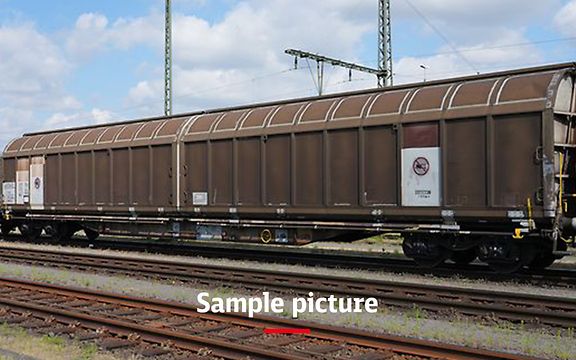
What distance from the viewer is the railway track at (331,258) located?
42.8 feet

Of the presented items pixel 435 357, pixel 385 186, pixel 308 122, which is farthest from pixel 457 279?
pixel 435 357

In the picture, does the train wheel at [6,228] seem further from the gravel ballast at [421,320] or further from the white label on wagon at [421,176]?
the white label on wagon at [421,176]

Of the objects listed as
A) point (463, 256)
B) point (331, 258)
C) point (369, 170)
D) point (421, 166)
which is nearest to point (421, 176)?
point (421, 166)

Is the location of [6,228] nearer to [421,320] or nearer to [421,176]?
[421,176]

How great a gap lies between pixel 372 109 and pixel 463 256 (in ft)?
12.4

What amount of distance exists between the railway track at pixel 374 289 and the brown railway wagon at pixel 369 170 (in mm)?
2174

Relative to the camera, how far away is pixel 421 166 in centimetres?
1366

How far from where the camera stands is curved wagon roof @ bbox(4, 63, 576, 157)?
494 inches

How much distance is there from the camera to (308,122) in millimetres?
15664

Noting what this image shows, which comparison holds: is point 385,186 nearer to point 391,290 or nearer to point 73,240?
point 391,290

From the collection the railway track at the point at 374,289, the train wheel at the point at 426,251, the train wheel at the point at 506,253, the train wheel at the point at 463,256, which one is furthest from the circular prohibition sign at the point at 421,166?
the railway track at the point at 374,289

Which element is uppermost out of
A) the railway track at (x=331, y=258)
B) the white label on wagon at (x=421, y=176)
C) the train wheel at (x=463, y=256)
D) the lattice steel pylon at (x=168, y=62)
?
the lattice steel pylon at (x=168, y=62)

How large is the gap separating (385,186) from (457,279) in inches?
96.1

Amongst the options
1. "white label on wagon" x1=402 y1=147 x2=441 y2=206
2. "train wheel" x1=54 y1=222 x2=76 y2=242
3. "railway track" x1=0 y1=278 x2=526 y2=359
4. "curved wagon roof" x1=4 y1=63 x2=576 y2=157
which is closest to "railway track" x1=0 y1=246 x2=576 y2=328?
"white label on wagon" x1=402 y1=147 x2=441 y2=206
